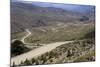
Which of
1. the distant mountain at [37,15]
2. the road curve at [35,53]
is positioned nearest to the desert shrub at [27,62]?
the road curve at [35,53]

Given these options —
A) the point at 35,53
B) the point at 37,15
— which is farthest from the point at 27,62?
the point at 37,15

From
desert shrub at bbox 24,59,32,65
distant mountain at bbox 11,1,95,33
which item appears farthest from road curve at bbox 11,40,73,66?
distant mountain at bbox 11,1,95,33

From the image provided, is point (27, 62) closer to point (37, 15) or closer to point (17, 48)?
point (17, 48)

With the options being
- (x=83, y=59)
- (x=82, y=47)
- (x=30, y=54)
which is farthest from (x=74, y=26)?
(x=30, y=54)

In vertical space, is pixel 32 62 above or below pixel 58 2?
below
